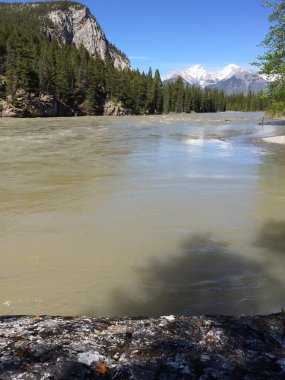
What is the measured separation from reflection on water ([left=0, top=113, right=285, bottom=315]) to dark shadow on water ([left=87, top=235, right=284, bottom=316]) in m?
0.02

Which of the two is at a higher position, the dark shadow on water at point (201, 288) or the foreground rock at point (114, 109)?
the foreground rock at point (114, 109)

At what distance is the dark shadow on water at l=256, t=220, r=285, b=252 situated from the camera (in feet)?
22.7

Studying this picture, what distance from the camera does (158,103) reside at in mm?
116188

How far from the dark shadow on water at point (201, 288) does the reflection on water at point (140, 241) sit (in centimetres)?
2

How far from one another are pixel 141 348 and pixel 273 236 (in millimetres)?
5811

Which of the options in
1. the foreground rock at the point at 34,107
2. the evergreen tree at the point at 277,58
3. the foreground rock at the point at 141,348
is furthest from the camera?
the foreground rock at the point at 34,107

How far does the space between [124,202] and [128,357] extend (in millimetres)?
7863

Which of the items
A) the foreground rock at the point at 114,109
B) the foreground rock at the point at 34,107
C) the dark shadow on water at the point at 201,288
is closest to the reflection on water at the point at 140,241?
the dark shadow on water at the point at 201,288

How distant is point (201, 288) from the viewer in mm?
5336

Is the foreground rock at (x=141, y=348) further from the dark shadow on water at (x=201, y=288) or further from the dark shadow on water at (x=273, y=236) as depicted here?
the dark shadow on water at (x=273, y=236)

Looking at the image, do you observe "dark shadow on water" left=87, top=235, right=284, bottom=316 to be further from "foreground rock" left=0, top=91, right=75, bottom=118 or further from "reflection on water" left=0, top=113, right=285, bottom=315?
"foreground rock" left=0, top=91, right=75, bottom=118

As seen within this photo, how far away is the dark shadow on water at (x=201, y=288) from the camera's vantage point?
189 inches

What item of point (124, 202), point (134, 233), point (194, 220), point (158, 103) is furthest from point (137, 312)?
point (158, 103)

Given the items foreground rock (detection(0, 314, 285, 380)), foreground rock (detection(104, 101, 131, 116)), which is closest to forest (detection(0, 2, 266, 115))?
foreground rock (detection(104, 101, 131, 116))
